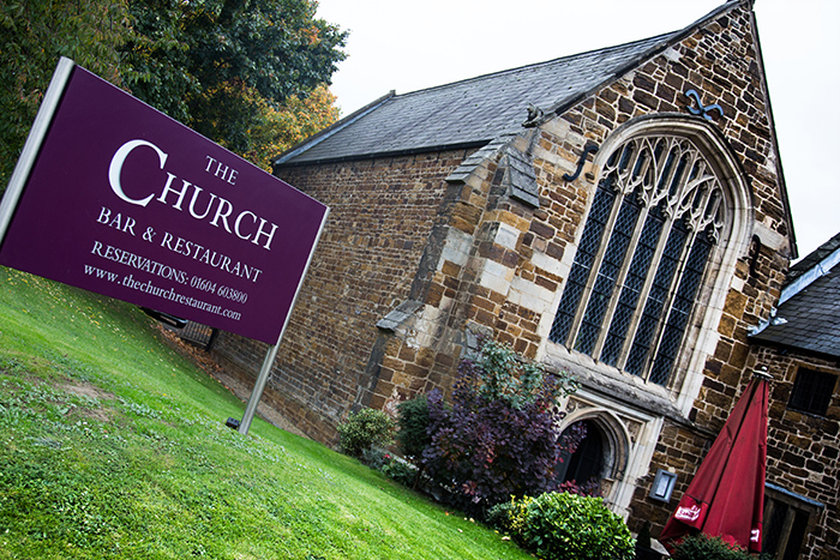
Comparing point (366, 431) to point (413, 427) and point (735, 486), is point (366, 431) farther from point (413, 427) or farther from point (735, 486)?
point (735, 486)

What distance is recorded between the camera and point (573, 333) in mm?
13000

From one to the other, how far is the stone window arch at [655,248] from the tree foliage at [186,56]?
868 centimetres

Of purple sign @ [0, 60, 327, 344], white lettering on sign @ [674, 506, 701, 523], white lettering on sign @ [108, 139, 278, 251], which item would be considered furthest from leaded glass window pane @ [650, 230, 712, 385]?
white lettering on sign @ [108, 139, 278, 251]

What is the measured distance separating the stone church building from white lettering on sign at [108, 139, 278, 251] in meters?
5.55

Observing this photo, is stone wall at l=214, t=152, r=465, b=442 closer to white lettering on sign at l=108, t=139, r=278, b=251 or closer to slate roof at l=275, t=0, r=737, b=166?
slate roof at l=275, t=0, r=737, b=166

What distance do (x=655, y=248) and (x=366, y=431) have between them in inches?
272

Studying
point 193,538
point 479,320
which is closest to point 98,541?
point 193,538

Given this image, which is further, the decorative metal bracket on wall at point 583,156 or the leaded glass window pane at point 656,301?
the leaded glass window pane at point 656,301

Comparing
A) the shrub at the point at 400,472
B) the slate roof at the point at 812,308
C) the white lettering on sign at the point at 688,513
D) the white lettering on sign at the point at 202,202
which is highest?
the slate roof at the point at 812,308

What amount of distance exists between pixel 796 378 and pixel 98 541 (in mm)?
12855

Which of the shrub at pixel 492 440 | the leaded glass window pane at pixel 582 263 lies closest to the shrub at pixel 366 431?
the shrub at pixel 492 440

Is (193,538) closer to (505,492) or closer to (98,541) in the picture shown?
(98,541)

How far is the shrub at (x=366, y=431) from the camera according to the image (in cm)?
1105

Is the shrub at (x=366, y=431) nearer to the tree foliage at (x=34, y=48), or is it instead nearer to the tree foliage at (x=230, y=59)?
the tree foliage at (x=34, y=48)
